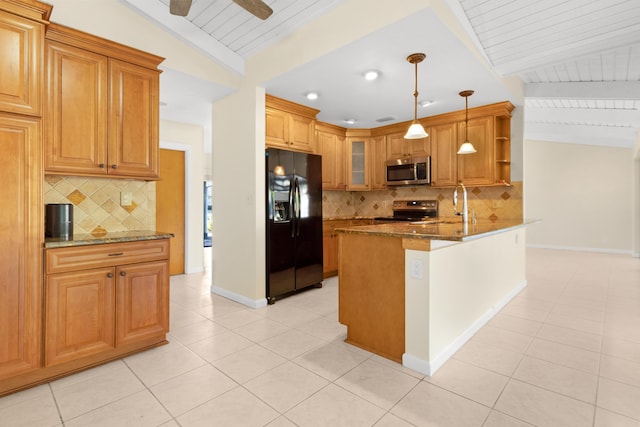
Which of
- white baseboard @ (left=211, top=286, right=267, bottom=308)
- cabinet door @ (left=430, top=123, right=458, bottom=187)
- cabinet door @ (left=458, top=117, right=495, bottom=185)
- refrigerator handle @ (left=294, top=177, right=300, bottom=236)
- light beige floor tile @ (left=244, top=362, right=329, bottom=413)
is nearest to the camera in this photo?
light beige floor tile @ (left=244, top=362, right=329, bottom=413)

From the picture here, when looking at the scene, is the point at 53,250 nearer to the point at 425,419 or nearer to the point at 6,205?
the point at 6,205

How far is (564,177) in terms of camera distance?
8.23 metres

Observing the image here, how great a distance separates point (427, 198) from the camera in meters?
5.19

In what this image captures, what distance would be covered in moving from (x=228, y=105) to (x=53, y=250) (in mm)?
2515

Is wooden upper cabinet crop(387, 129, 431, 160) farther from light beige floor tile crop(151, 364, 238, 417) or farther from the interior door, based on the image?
light beige floor tile crop(151, 364, 238, 417)

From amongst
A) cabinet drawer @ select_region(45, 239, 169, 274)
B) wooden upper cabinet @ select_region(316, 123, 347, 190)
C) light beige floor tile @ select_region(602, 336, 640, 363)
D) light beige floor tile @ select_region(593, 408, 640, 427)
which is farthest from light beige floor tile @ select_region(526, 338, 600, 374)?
wooden upper cabinet @ select_region(316, 123, 347, 190)

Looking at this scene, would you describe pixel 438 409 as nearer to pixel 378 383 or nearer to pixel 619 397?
pixel 378 383

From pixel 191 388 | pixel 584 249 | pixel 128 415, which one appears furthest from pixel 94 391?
pixel 584 249

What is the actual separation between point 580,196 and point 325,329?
8.46m

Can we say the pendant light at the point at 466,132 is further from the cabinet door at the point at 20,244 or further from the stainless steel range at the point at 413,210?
the cabinet door at the point at 20,244

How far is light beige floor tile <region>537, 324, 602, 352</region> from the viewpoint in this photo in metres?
2.58

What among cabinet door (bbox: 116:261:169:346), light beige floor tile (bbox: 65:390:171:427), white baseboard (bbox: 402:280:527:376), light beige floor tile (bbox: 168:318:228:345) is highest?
cabinet door (bbox: 116:261:169:346)

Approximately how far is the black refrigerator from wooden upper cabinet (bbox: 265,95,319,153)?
21 centimetres

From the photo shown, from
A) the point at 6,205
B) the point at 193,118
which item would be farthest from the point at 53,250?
the point at 193,118
